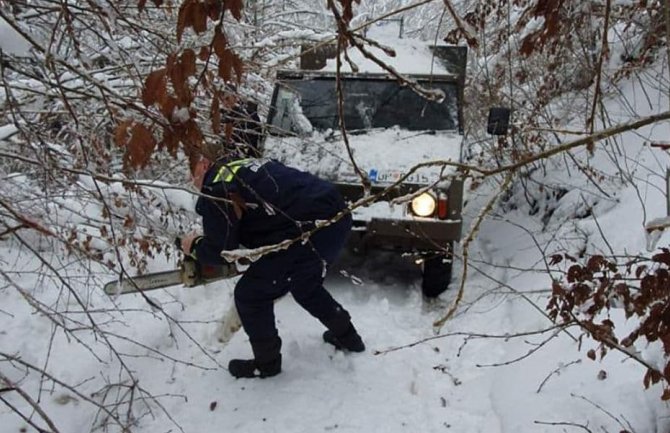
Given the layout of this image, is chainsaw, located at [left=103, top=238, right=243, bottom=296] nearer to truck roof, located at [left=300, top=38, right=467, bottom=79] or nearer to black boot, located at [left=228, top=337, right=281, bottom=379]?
black boot, located at [left=228, top=337, right=281, bottom=379]

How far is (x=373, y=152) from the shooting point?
5113mm

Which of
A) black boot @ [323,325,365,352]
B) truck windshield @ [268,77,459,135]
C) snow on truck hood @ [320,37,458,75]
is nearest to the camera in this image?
black boot @ [323,325,365,352]

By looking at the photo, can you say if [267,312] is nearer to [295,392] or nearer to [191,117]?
[295,392]

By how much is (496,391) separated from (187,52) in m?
2.97

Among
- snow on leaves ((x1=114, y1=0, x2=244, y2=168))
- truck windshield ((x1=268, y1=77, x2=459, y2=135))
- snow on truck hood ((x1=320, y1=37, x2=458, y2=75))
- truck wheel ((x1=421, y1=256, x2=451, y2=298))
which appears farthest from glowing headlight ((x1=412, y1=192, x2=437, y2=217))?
snow on leaves ((x1=114, y1=0, x2=244, y2=168))

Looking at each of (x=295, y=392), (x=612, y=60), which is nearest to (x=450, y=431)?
(x=295, y=392)

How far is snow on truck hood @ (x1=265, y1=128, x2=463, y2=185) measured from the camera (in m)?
4.95

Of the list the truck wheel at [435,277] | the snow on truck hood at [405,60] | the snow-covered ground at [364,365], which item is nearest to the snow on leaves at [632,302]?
the snow-covered ground at [364,365]

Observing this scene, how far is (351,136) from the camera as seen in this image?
5.28 m

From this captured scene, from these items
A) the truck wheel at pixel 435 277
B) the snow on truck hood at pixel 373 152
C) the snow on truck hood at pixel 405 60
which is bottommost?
the truck wheel at pixel 435 277

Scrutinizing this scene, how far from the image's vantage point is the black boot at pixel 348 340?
13.8ft

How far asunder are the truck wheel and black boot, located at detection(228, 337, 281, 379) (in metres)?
1.70

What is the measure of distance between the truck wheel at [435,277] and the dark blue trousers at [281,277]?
4.59ft

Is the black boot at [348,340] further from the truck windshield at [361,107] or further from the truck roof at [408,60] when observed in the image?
the truck roof at [408,60]
